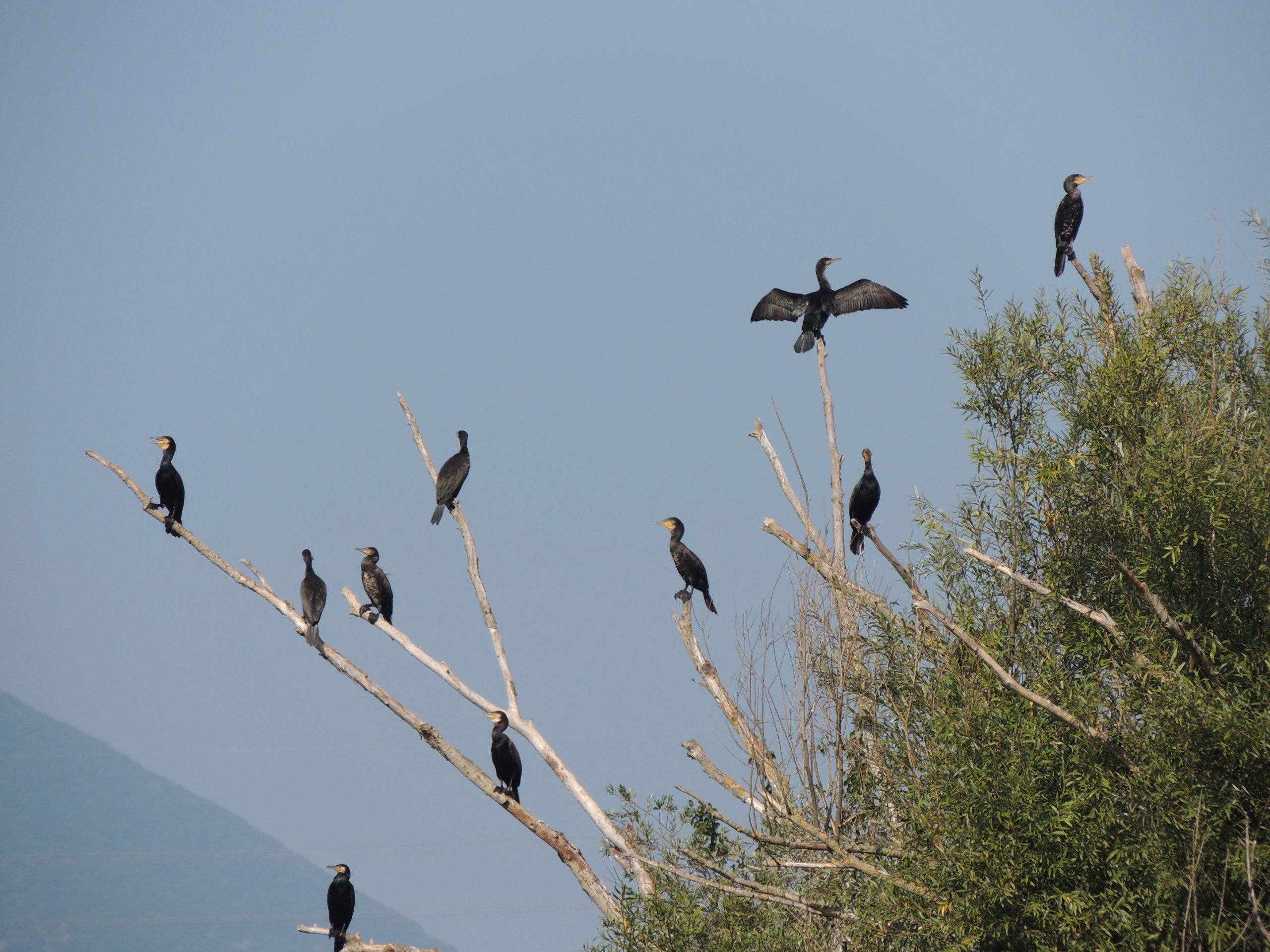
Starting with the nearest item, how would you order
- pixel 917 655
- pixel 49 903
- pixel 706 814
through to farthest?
pixel 917 655, pixel 706 814, pixel 49 903

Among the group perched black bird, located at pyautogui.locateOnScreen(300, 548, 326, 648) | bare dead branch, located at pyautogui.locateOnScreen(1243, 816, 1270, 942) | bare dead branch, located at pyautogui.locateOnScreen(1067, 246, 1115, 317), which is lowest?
bare dead branch, located at pyautogui.locateOnScreen(1243, 816, 1270, 942)

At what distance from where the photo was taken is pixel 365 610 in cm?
859

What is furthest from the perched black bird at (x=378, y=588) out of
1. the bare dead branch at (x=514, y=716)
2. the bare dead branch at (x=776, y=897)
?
the bare dead branch at (x=776, y=897)

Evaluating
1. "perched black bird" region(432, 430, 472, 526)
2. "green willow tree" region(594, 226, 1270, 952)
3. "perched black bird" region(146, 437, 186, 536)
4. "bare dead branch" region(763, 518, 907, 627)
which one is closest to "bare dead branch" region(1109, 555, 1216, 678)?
"green willow tree" region(594, 226, 1270, 952)

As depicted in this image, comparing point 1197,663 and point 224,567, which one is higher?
point 224,567

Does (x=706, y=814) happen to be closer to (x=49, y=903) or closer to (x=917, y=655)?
(x=917, y=655)

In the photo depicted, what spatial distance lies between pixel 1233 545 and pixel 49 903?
8919 inches

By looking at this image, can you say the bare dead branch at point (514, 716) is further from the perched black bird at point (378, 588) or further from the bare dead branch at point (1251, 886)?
the bare dead branch at point (1251, 886)

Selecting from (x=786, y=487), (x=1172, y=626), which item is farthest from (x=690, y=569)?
(x=1172, y=626)

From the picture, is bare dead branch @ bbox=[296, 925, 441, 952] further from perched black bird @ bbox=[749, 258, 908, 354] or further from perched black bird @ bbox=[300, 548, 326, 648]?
perched black bird @ bbox=[749, 258, 908, 354]

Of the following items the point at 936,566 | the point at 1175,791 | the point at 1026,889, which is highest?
the point at 936,566

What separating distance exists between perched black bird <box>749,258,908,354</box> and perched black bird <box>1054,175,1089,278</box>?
1.69 m

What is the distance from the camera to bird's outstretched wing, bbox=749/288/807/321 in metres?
11.5

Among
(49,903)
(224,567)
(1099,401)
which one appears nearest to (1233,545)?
(1099,401)
